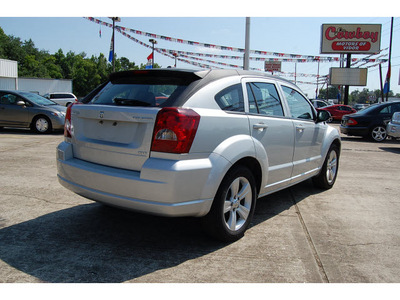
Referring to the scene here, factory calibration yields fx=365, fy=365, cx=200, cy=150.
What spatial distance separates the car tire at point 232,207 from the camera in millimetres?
3312

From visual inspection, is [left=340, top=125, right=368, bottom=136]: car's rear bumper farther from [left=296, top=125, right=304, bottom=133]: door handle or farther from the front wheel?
[left=296, top=125, right=304, bottom=133]: door handle

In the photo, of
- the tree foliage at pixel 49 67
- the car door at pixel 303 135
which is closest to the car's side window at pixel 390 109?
the car door at pixel 303 135

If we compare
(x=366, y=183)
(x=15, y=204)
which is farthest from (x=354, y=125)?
(x=15, y=204)

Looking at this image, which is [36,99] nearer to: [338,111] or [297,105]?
[297,105]

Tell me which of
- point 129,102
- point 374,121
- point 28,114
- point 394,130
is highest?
point 129,102

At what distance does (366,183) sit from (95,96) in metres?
4.90

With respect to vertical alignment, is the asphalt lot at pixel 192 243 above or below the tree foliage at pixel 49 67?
below

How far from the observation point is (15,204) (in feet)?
14.9

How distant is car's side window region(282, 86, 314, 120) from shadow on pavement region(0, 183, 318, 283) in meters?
1.37

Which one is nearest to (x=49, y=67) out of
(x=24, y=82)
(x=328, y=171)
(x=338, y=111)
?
(x=24, y=82)

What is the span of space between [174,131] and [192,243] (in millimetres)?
1182

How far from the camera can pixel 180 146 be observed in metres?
2.99

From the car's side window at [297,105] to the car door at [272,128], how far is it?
29cm

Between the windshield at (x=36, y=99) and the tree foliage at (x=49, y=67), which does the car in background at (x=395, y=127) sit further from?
the tree foliage at (x=49, y=67)
